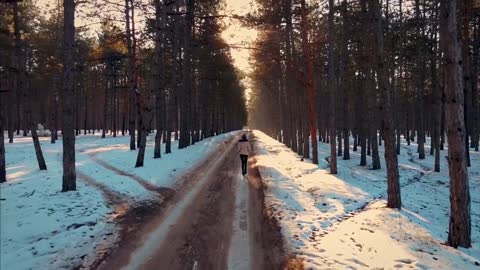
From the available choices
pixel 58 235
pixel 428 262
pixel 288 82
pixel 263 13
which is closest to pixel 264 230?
pixel 428 262

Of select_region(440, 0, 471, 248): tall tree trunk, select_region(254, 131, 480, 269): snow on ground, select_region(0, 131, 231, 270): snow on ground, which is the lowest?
select_region(254, 131, 480, 269): snow on ground

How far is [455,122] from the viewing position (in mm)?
7676

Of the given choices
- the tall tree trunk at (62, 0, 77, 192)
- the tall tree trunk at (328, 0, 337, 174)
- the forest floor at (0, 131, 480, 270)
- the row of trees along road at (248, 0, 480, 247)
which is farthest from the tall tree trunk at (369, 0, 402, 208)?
the tall tree trunk at (62, 0, 77, 192)

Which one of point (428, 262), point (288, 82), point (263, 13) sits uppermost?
point (263, 13)

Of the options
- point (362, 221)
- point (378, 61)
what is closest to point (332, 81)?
point (378, 61)

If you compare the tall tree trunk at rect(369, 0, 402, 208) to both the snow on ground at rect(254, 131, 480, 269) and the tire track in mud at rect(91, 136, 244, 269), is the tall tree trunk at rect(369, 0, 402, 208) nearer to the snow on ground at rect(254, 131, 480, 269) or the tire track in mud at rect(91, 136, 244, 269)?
the snow on ground at rect(254, 131, 480, 269)

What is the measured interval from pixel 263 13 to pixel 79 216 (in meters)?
17.5

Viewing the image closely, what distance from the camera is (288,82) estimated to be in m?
28.9

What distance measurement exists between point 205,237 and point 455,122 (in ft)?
18.3

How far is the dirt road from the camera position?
675cm

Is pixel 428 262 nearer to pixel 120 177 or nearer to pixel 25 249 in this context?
pixel 25 249

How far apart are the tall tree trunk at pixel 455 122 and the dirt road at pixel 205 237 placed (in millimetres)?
3675

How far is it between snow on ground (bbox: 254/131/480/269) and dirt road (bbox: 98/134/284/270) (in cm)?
59

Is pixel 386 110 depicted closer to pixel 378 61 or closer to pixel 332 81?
pixel 378 61
